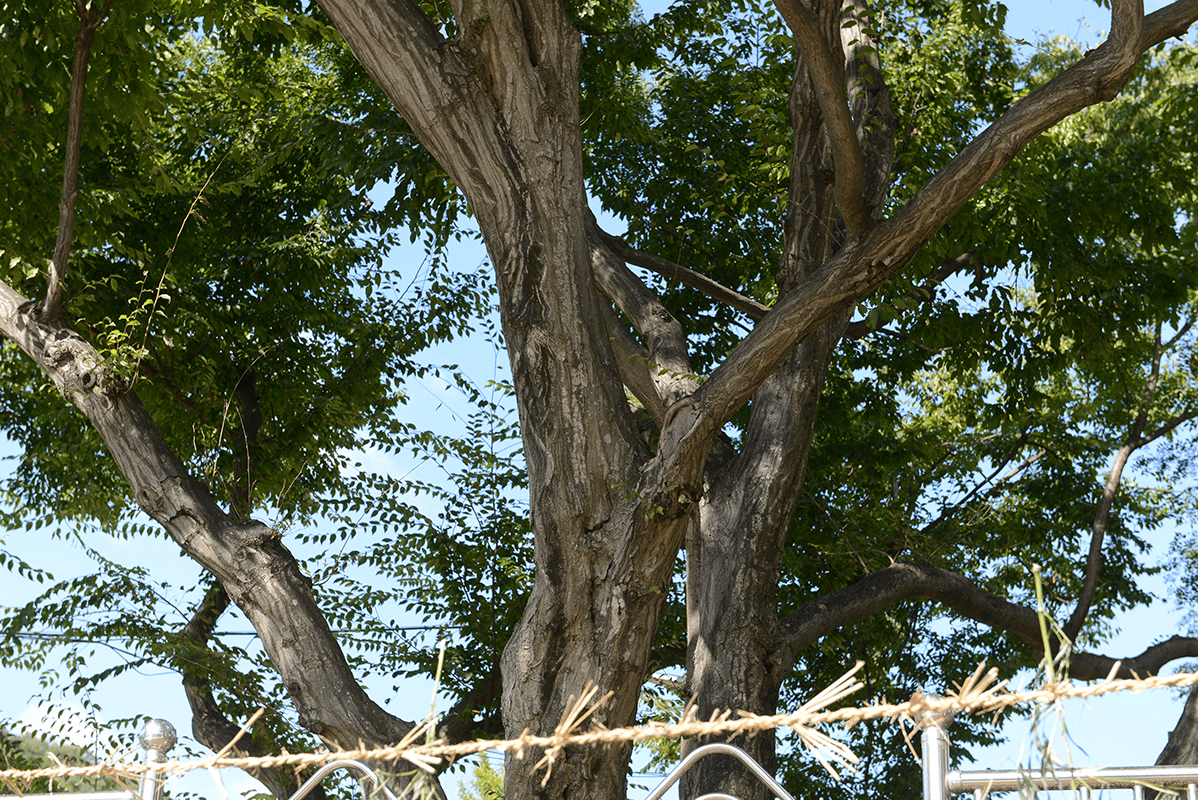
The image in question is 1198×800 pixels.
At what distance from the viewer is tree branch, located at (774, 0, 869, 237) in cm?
452

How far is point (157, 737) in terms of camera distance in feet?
7.87

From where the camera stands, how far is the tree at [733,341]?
438 centimetres

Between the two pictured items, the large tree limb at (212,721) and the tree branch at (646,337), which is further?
the large tree limb at (212,721)

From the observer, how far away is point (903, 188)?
7.38 m

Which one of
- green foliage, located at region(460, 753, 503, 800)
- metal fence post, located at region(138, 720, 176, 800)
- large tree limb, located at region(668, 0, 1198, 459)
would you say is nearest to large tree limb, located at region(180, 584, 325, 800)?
green foliage, located at region(460, 753, 503, 800)

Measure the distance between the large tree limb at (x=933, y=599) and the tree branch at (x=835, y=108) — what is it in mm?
2685

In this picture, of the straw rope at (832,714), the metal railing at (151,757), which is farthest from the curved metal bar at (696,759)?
the metal railing at (151,757)

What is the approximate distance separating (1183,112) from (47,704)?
9.92 m

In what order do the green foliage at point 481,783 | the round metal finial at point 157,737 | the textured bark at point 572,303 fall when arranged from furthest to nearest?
the green foliage at point 481,783 < the textured bark at point 572,303 < the round metal finial at point 157,737

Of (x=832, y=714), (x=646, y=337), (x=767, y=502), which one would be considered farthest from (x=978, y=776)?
(x=646, y=337)

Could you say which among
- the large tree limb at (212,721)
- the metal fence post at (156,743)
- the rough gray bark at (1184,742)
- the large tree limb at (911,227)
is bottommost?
the metal fence post at (156,743)

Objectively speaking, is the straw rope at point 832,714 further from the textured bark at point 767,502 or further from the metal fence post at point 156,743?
the textured bark at point 767,502

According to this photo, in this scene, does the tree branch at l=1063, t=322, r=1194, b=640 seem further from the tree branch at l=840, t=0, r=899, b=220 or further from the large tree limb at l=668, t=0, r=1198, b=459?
the large tree limb at l=668, t=0, r=1198, b=459

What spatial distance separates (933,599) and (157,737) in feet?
21.1
